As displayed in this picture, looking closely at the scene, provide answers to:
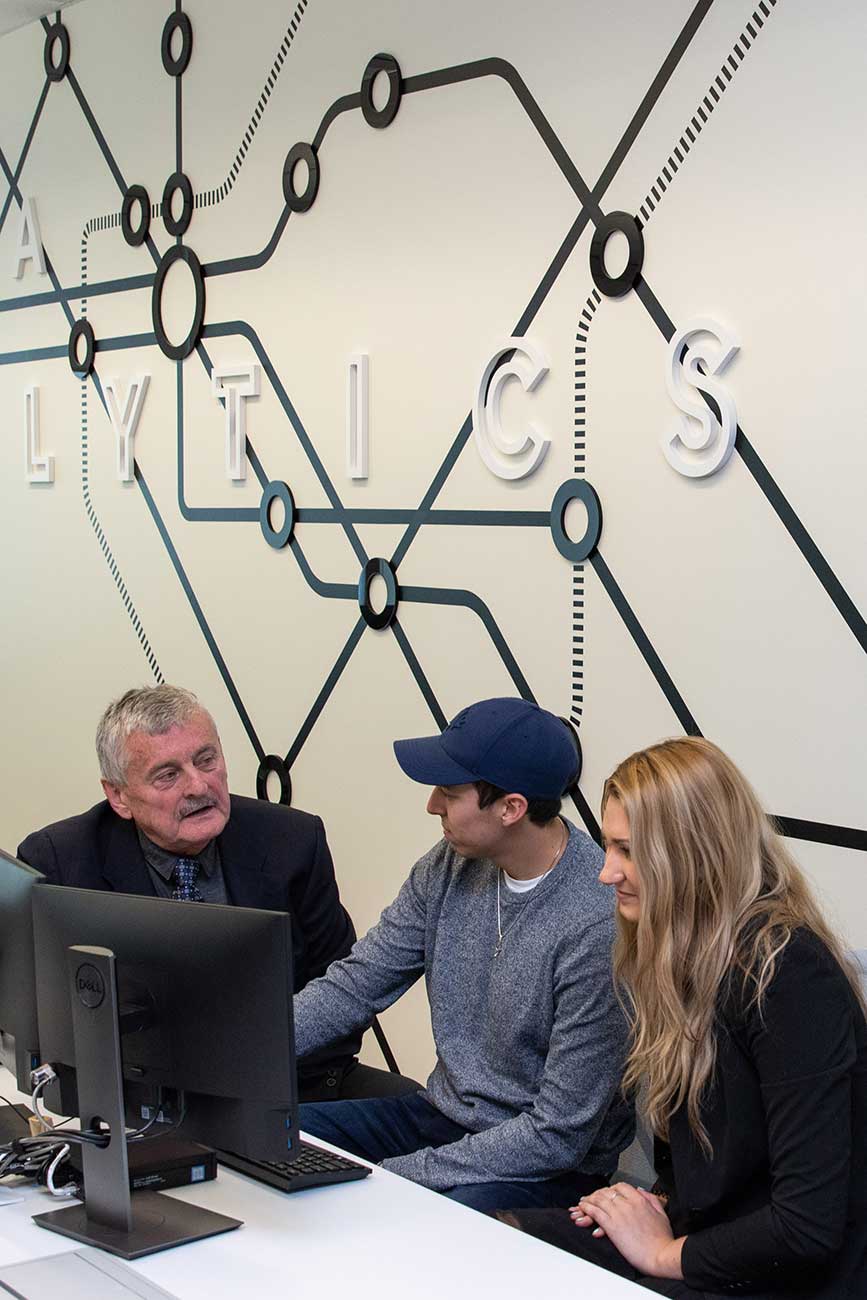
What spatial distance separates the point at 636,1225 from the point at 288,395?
2.34 m

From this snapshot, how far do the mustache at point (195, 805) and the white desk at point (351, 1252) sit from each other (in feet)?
2.78

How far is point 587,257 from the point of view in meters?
2.95

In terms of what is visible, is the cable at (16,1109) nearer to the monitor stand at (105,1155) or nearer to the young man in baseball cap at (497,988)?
the monitor stand at (105,1155)

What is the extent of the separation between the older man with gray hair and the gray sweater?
285 mm

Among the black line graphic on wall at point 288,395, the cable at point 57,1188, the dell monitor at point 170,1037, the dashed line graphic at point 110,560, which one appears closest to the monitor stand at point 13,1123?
the cable at point 57,1188

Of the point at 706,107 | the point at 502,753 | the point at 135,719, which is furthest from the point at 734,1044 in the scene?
the point at 706,107

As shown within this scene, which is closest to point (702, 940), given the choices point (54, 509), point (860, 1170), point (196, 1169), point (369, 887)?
point (860, 1170)

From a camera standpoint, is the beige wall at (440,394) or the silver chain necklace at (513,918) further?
the beige wall at (440,394)

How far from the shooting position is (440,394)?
3326mm

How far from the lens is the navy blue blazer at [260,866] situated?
271 centimetres

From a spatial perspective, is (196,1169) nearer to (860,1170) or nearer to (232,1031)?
(232,1031)

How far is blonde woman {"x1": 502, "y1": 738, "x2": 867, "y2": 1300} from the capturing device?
1.81 metres

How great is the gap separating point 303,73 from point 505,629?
1510mm

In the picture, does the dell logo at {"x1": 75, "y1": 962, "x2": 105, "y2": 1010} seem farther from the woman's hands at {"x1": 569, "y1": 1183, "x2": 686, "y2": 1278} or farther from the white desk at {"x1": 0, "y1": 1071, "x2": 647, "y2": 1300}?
the woman's hands at {"x1": 569, "y1": 1183, "x2": 686, "y2": 1278}
